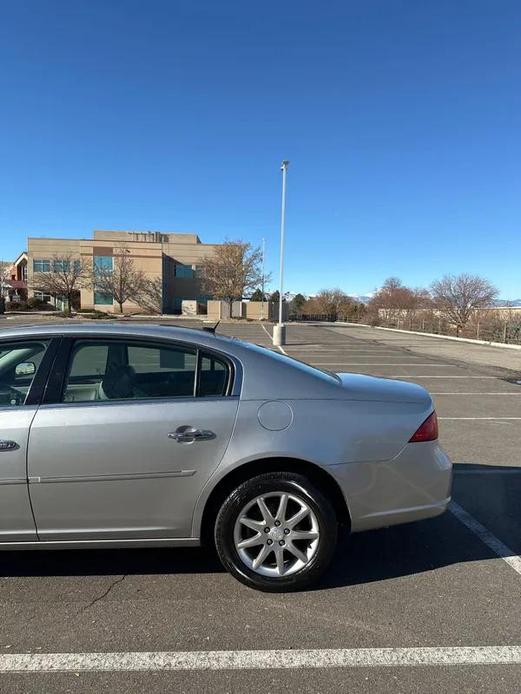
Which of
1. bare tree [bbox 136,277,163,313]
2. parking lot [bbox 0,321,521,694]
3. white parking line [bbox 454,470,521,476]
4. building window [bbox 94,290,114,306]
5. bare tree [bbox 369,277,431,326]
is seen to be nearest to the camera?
parking lot [bbox 0,321,521,694]

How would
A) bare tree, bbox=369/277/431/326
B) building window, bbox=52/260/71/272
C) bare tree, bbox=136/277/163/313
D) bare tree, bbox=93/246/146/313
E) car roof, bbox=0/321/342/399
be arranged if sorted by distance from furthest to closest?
bare tree, bbox=136/277/163/313
building window, bbox=52/260/71/272
bare tree, bbox=93/246/146/313
bare tree, bbox=369/277/431/326
car roof, bbox=0/321/342/399

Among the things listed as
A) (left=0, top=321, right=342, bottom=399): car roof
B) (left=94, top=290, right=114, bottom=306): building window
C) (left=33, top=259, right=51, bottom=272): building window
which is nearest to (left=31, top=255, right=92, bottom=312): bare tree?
(left=94, top=290, right=114, bottom=306): building window

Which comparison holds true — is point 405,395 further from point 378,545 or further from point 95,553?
point 95,553

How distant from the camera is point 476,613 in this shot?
288cm

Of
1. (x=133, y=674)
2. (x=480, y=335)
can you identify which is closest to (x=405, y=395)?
(x=133, y=674)

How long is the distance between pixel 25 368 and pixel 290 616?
7.13 ft

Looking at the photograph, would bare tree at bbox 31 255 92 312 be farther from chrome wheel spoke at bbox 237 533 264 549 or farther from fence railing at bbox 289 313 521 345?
chrome wheel spoke at bbox 237 533 264 549

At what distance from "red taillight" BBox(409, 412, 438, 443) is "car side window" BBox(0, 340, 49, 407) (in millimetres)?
2323

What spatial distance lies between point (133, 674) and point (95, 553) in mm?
1329

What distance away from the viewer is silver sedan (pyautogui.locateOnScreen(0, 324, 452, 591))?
2914mm

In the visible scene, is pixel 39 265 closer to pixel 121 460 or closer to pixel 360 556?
pixel 121 460

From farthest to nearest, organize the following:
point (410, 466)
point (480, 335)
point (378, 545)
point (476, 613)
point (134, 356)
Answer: point (480, 335)
point (378, 545)
point (134, 356)
point (410, 466)
point (476, 613)

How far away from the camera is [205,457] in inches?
116

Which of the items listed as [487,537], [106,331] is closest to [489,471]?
[487,537]
